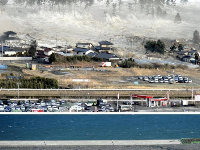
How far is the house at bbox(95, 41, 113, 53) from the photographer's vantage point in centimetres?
3328

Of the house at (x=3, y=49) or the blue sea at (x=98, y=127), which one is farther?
the house at (x=3, y=49)

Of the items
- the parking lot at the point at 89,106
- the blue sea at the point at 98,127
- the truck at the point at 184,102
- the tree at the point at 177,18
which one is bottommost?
the blue sea at the point at 98,127

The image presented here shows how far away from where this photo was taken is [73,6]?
4484cm

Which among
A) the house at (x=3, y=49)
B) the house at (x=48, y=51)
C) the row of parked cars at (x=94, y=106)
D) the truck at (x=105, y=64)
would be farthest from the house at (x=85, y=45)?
the row of parked cars at (x=94, y=106)

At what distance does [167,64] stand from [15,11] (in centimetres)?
1509

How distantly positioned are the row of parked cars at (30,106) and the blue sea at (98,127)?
2.18 ft

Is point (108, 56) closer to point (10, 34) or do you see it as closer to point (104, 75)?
point (104, 75)

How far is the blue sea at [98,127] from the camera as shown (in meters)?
16.8

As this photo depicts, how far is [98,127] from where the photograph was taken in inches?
685

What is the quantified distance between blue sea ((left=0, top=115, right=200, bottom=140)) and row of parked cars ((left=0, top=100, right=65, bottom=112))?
2.18ft

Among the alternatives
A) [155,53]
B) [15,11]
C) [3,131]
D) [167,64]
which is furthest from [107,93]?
[15,11]

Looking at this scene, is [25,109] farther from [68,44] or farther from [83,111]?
[68,44]

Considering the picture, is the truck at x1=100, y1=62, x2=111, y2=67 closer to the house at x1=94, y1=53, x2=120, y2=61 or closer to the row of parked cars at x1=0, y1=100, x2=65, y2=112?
the house at x1=94, y1=53, x2=120, y2=61

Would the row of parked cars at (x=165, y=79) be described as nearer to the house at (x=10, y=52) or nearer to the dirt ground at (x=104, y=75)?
the dirt ground at (x=104, y=75)
